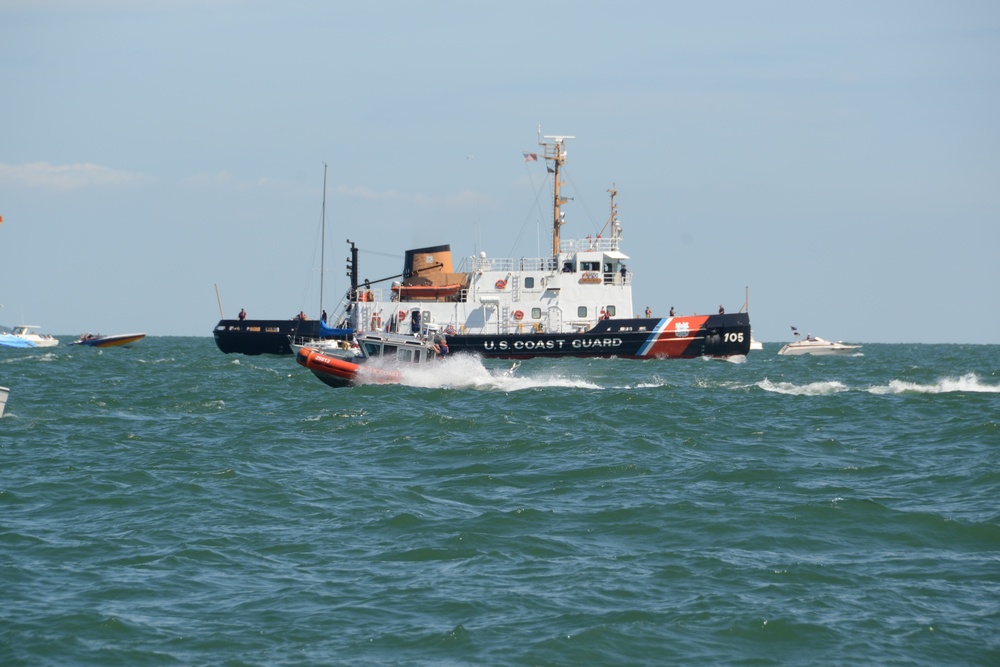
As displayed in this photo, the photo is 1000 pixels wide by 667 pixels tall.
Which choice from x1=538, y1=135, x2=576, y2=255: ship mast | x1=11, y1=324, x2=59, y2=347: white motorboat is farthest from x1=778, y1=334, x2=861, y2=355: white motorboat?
x1=11, y1=324, x2=59, y2=347: white motorboat

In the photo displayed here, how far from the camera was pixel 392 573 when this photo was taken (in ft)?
40.0

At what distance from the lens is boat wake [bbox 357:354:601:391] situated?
112ft

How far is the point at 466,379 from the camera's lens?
3597 cm

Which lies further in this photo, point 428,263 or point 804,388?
point 428,263

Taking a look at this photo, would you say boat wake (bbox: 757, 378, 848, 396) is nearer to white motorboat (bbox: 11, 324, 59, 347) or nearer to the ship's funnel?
the ship's funnel

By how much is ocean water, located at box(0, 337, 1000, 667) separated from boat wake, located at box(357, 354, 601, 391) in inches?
301

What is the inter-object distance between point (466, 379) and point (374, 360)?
3.69 metres

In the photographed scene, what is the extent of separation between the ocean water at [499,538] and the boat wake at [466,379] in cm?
766

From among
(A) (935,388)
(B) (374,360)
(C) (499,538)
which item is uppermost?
(B) (374,360)

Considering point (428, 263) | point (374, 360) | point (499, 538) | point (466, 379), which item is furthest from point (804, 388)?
point (428, 263)

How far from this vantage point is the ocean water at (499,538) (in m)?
10.1

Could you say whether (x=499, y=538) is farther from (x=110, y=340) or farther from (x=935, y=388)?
(x=110, y=340)

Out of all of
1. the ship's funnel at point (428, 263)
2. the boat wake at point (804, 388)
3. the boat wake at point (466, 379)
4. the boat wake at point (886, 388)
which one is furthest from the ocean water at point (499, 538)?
the ship's funnel at point (428, 263)

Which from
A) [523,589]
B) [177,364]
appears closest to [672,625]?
[523,589]
